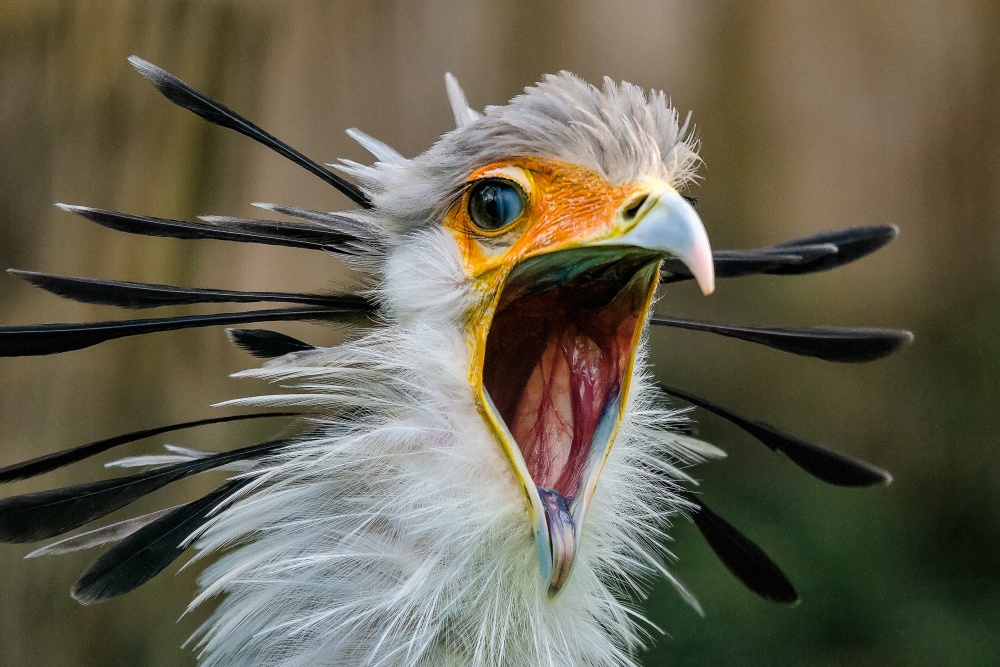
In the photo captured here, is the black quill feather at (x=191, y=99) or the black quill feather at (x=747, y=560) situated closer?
the black quill feather at (x=191, y=99)

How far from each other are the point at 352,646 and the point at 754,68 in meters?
1.99

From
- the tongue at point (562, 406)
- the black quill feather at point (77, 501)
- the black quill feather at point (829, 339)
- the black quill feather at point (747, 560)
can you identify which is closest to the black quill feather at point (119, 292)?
the black quill feather at point (77, 501)

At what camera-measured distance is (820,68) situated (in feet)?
7.75

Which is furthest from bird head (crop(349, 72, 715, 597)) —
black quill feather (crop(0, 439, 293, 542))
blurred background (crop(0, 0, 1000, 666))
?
blurred background (crop(0, 0, 1000, 666))

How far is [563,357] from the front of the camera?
106 centimetres

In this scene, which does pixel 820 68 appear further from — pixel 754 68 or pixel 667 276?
pixel 667 276

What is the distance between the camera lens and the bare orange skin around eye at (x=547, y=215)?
0.89 meters

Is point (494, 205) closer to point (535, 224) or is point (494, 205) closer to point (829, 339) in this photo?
point (535, 224)

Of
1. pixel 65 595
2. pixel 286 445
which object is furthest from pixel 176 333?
pixel 286 445

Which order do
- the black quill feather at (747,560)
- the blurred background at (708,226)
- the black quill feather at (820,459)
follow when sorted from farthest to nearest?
1. the blurred background at (708,226)
2. the black quill feather at (747,560)
3. the black quill feather at (820,459)

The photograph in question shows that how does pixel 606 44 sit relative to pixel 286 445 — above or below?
above

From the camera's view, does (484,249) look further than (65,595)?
No

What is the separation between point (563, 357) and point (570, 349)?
0.04 ft

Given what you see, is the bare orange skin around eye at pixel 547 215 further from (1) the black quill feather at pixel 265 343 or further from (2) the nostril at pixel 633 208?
(1) the black quill feather at pixel 265 343
